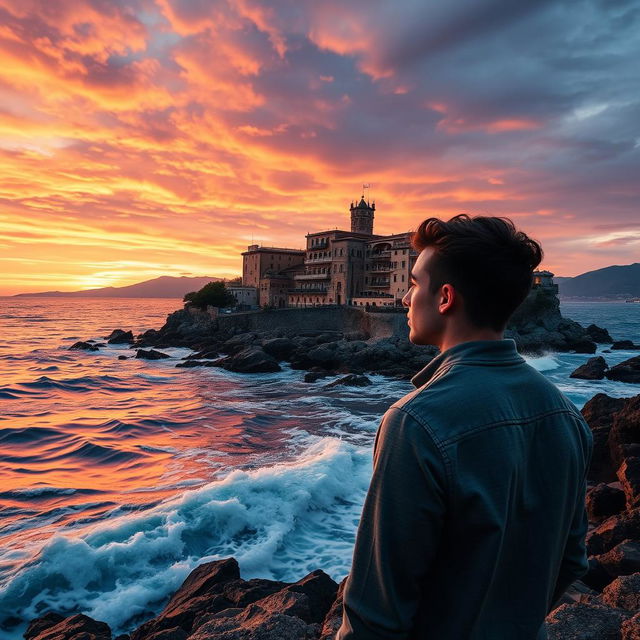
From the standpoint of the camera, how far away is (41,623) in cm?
718

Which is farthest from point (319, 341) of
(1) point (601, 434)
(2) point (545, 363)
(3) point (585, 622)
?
(3) point (585, 622)

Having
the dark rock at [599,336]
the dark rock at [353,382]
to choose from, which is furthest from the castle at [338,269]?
the dark rock at [599,336]

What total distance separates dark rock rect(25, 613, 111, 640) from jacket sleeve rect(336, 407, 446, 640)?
655 centimetres

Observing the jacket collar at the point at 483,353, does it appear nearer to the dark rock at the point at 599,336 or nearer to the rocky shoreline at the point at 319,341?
the rocky shoreline at the point at 319,341

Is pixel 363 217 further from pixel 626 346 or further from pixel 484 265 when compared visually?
pixel 484 265

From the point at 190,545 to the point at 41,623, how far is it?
2869mm

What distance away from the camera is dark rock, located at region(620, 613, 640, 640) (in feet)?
14.0

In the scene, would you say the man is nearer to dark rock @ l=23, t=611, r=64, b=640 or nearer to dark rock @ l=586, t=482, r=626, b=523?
dark rock @ l=23, t=611, r=64, b=640

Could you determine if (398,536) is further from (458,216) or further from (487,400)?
(458,216)

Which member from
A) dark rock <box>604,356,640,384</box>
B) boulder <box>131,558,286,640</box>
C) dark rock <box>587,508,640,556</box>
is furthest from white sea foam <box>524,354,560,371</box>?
boulder <box>131,558,286,640</box>

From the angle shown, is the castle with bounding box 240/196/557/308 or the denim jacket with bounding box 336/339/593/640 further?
the castle with bounding box 240/196/557/308

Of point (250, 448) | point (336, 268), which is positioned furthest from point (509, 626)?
point (336, 268)

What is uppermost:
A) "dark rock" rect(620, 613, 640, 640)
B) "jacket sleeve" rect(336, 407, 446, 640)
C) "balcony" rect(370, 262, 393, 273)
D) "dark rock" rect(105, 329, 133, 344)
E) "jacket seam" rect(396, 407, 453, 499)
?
"balcony" rect(370, 262, 393, 273)

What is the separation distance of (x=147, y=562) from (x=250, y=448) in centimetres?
801
